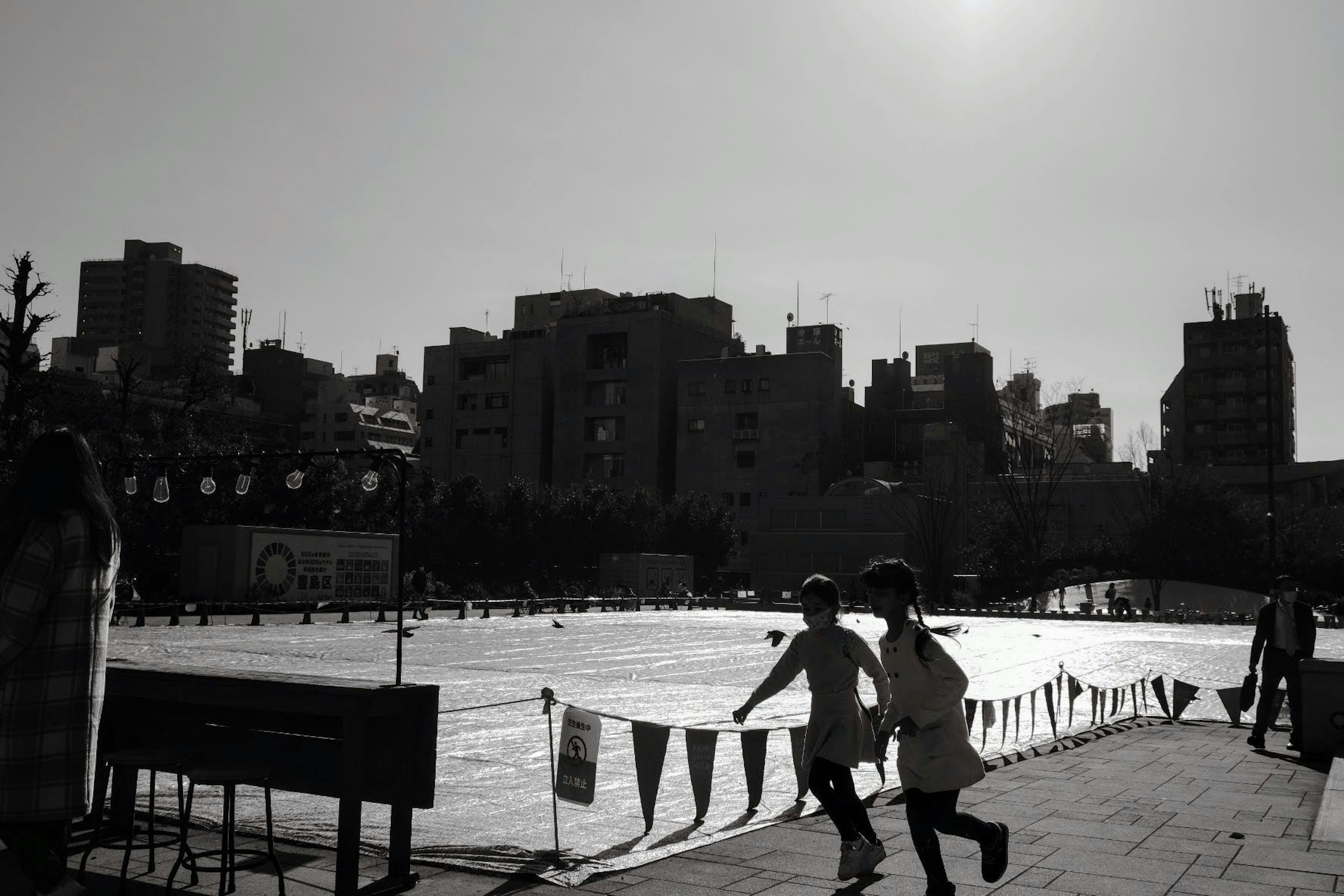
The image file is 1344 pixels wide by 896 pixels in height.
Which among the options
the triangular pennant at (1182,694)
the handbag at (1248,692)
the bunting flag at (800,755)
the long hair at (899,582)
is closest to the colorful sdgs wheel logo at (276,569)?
the triangular pennant at (1182,694)

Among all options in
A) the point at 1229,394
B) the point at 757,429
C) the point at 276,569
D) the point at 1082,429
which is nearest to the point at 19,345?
the point at 276,569

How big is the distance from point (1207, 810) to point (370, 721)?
5786 millimetres

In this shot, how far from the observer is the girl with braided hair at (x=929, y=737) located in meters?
5.49

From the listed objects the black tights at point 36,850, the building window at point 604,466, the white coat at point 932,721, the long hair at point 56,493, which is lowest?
the black tights at point 36,850

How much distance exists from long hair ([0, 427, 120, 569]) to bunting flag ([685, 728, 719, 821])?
4.03 metres

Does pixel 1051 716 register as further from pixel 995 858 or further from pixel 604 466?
pixel 604 466

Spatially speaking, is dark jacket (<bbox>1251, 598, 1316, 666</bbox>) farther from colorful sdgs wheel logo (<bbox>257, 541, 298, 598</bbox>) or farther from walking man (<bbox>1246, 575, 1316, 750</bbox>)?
colorful sdgs wheel logo (<bbox>257, 541, 298, 598</bbox>)

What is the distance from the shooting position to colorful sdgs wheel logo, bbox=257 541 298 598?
129 ft

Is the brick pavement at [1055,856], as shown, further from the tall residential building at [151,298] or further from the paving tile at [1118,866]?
the tall residential building at [151,298]

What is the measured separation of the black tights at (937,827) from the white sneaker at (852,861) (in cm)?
55

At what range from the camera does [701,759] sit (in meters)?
7.61

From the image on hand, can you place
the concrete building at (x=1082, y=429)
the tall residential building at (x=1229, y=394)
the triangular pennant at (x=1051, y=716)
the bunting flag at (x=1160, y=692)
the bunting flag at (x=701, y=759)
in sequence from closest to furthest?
the bunting flag at (x=701, y=759) < the triangular pennant at (x=1051, y=716) < the bunting flag at (x=1160, y=692) < the concrete building at (x=1082, y=429) < the tall residential building at (x=1229, y=394)

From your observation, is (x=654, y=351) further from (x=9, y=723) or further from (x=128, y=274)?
(x=128, y=274)

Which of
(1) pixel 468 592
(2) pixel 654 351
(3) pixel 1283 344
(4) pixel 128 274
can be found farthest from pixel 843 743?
(4) pixel 128 274
